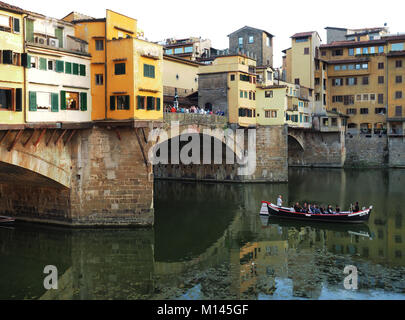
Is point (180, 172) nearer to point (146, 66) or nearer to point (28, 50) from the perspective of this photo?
point (146, 66)

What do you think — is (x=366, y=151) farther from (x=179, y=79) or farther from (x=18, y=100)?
(x=18, y=100)

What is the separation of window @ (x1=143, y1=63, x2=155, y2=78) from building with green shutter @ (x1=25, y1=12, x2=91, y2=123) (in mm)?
3599

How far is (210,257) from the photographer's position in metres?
26.7

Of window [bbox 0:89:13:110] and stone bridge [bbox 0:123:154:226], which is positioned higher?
window [bbox 0:89:13:110]

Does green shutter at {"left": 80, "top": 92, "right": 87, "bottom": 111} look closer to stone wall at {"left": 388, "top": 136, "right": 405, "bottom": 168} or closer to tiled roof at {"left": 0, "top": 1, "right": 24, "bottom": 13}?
tiled roof at {"left": 0, "top": 1, "right": 24, "bottom": 13}

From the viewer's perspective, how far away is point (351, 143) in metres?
76.2

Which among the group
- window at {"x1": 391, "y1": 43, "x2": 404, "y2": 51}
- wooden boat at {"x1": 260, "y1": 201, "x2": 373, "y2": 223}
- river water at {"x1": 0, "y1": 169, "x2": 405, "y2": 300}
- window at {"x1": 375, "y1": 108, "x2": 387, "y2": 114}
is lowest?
river water at {"x1": 0, "y1": 169, "x2": 405, "y2": 300}

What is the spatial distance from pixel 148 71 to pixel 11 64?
9129mm

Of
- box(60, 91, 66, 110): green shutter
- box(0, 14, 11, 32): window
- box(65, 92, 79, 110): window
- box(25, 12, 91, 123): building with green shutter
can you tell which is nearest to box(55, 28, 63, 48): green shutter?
box(25, 12, 91, 123): building with green shutter

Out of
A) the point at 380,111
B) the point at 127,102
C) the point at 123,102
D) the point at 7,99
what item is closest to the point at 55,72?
the point at 7,99

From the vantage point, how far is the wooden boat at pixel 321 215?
3400 cm

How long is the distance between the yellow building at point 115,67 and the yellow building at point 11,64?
18.1ft

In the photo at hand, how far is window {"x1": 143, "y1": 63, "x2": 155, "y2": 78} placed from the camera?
103 feet
